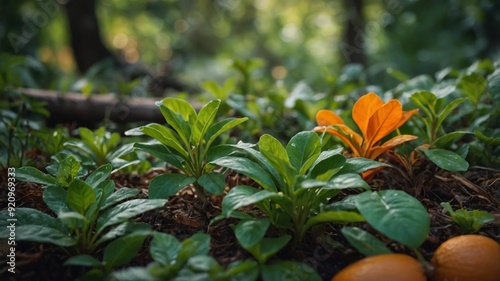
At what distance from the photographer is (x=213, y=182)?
1407 mm

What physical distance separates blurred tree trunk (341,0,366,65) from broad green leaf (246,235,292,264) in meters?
4.65

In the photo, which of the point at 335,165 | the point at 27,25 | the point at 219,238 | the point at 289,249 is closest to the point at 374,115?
the point at 335,165

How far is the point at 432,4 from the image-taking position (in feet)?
16.4

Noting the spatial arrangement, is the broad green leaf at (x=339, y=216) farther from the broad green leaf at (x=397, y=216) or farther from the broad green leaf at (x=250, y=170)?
the broad green leaf at (x=250, y=170)

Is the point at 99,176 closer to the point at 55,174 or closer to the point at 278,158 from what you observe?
the point at 55,174

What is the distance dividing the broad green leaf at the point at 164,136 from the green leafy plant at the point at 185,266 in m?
0.38

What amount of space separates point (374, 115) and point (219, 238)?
72 cm

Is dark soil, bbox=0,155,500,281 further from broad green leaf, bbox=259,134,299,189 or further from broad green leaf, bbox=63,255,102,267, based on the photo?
broad green leaf, bbox=259,134,299,189

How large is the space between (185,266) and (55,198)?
570 millimetres

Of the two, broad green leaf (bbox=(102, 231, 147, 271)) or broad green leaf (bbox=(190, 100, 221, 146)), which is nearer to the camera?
broad green leaf (bbox=(102, 231, 147, 271))

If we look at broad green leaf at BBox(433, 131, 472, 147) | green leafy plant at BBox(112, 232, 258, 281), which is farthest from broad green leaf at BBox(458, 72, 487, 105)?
green leafy plant at BBox(112, 232, 258, 281)

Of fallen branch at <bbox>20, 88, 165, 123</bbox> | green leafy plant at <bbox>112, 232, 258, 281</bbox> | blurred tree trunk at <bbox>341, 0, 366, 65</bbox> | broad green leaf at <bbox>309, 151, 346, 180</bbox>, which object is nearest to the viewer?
green leafy plant at <bbox>112, 232, 258, 281</bbox>

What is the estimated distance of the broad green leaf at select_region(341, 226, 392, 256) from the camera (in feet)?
3.90

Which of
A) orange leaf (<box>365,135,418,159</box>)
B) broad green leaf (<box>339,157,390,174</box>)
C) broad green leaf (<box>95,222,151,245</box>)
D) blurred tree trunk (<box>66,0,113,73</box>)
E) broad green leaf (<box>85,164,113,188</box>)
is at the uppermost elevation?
blurred tree trunk (<box>66,0,113,73</box>)
